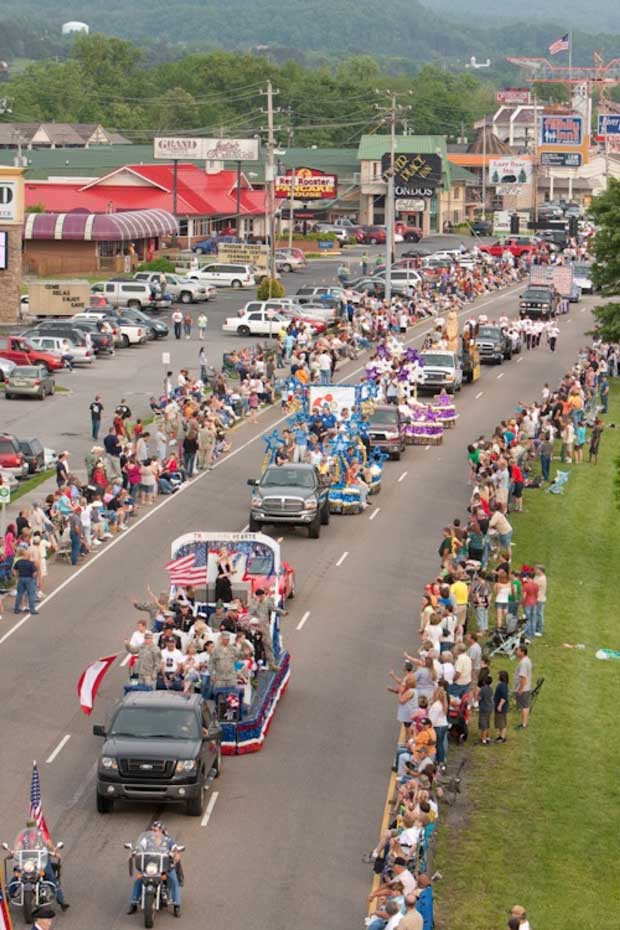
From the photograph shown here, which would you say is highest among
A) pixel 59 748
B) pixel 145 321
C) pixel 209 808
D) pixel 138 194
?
pixel 138 194

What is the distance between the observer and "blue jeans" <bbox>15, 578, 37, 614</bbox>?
3497 cm

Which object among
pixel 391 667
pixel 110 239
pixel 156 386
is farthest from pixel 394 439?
pixel 110 239

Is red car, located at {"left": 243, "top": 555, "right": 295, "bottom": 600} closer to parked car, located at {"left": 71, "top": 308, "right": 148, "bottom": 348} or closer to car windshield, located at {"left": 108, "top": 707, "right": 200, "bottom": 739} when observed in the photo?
car windshield, located at {"left": 108, "top": 707, "right": 200, "bottom": 739}

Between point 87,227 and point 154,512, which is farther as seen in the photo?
point 87,227

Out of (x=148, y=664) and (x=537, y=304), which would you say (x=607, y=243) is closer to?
(x=537, y=304)

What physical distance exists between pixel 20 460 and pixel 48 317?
36.0 meters

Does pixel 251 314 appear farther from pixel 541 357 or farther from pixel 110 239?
pixel 110 239

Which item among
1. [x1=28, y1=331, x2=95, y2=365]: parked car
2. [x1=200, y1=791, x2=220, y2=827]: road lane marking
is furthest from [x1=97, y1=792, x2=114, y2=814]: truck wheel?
[x1=28, y1=331, x2=95, y2=365]: parked car

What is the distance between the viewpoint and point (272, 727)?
2886 cm

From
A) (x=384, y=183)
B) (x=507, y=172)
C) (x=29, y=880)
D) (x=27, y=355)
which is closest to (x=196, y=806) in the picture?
(x=29, y=880)

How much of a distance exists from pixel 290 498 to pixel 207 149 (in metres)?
84.0

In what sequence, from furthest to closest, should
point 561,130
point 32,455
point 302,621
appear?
point 561,130 → point 32,455 → point 302,621

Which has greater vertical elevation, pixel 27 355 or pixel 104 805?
pixel 27 355

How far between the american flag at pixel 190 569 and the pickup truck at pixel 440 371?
3036 cm
